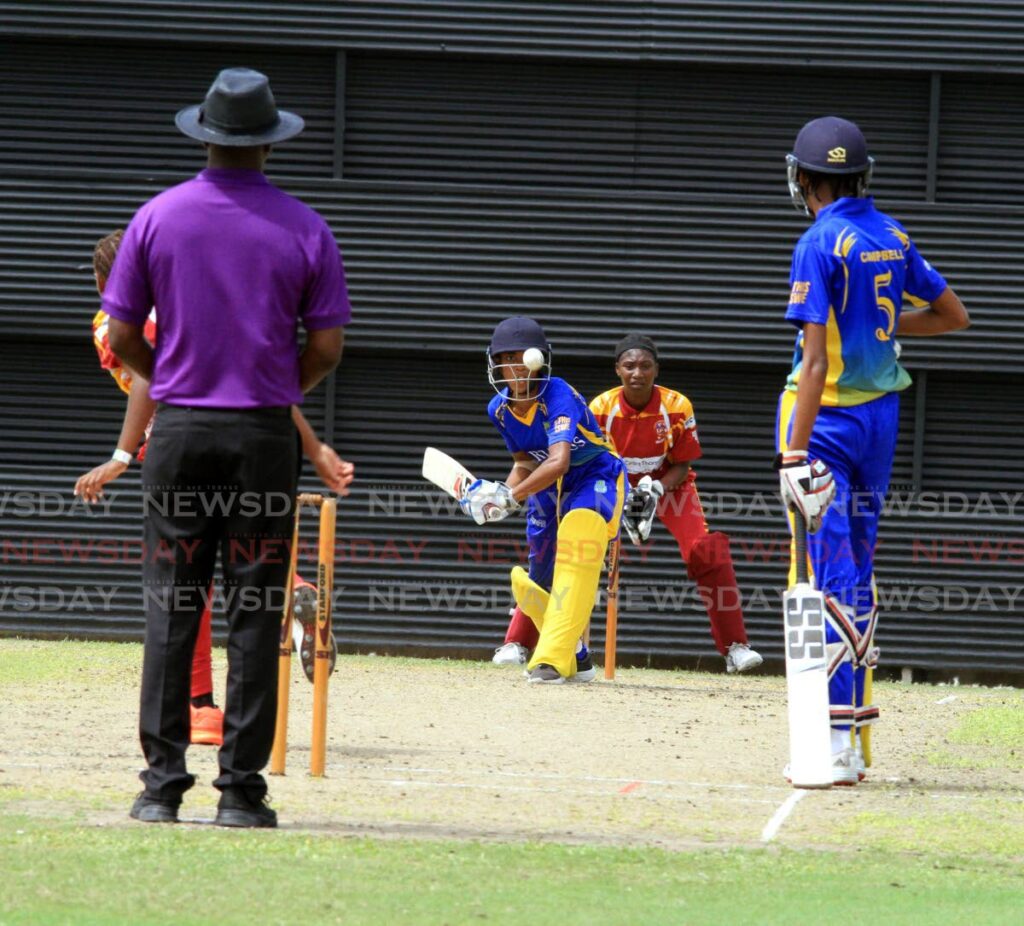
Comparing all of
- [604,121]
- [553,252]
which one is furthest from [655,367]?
[604,121]

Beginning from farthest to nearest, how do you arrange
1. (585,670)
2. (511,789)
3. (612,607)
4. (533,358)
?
(612,607) → (585,670) → (533,358) → (511,789)

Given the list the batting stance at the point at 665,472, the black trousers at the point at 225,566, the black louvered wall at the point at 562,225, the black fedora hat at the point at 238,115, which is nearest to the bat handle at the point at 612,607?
the batting stance at the point at 665,472

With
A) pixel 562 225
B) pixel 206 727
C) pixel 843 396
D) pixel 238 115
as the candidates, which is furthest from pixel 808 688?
pixel 562 225

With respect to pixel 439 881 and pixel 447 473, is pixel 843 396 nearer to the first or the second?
pixel 439 881

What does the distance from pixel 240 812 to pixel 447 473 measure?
5491 mm

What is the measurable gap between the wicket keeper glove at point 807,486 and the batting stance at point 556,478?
3631mm

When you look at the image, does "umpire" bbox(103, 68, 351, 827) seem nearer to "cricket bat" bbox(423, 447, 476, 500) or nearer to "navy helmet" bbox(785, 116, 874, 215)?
"navy helmet" bbox(785, 116, 874, 215)

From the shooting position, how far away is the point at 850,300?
6508 millimetres

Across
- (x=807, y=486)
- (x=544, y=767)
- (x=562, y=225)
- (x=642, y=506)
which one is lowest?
(x=544, y=767)

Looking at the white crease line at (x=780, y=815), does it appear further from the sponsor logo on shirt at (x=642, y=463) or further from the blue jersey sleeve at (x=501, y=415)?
the sponsor logo on shirt at (x=642, y=463)

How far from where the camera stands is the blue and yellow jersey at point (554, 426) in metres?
10.1

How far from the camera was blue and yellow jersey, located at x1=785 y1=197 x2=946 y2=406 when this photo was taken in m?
6.44

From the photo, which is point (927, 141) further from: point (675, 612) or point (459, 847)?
point (459, 847)

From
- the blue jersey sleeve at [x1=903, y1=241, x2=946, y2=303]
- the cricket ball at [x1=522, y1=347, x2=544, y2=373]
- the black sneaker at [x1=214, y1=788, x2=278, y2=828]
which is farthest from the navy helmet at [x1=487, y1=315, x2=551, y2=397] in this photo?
the black sneaker at [x1=214, y1=788, x2=278, y2=828]
